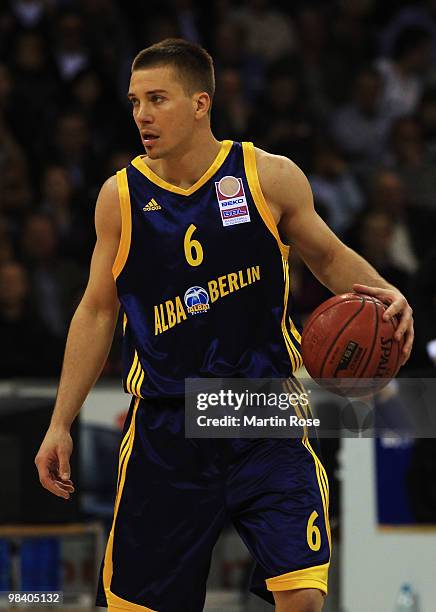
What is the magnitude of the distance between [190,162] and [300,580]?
1.30 m

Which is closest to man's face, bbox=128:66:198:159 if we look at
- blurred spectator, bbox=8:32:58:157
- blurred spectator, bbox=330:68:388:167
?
blurred spectator, bbox=8:32:58:157

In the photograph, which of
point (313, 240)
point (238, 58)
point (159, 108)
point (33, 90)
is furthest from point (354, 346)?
point (238, 58)

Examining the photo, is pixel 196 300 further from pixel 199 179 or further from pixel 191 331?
pixel 199 179

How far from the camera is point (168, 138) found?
4.03 metres

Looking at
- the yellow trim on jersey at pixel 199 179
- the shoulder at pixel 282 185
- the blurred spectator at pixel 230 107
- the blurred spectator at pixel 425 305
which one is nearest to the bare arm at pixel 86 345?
the yellow trim on jersey at pixel 199 179

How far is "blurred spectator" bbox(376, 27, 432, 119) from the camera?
35.7 feet

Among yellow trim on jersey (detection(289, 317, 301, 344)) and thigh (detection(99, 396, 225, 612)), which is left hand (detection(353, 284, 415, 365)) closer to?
yellow trim on jersey (detection(289, 317, 301, 344))

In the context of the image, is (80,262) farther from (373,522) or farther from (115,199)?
(115,199)

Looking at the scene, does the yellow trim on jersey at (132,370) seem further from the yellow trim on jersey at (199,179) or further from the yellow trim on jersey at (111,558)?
the yellow trim on jersey at (199,179)

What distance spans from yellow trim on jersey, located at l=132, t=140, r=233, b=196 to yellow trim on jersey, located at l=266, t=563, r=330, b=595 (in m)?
1.18

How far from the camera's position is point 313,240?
4.14 meters

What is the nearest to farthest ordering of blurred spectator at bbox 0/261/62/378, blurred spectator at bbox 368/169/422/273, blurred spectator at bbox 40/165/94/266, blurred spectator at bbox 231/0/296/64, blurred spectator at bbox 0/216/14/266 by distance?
blurred spectator at bbox 0/261/62/378 → blurred spectator at bbox 0/216/14/266 → blurred spectator at bbox 40/165/94/266 → blurred spectator at bbox 368/169/422/273 → blurred spectator at bbox 231/0/296/64

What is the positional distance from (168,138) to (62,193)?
541 centimetres

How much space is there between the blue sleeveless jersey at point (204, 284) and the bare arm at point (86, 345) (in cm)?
5
